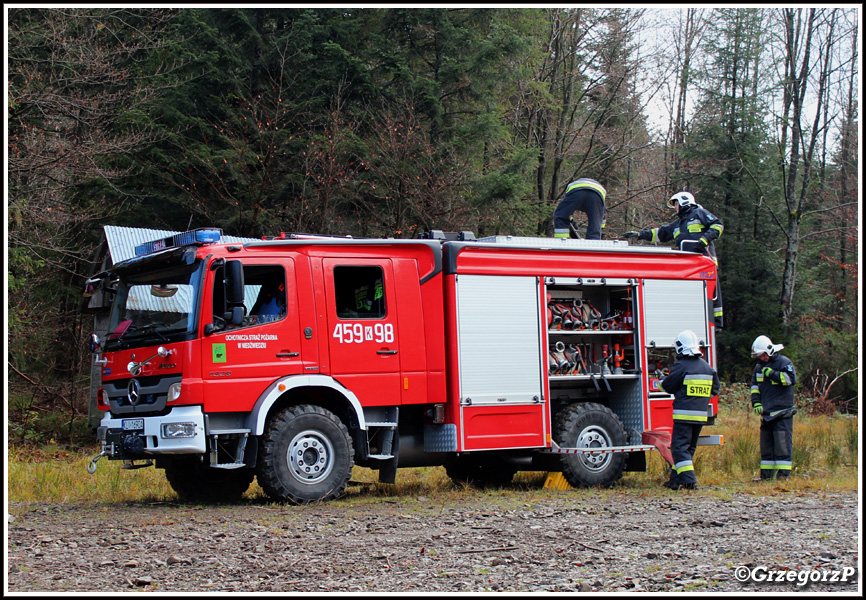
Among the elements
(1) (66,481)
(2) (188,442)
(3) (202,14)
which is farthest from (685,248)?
(3) (202,14)

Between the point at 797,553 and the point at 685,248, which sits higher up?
the point at 685,248

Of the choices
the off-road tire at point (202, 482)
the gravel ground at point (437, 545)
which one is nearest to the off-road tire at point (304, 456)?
the gravel ground at point (437, 545)

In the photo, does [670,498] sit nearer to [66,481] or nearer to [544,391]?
[544,391]

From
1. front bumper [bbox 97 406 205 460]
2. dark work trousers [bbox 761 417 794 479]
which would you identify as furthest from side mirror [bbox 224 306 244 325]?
dark work trousers [bbox 761 417 794 479]

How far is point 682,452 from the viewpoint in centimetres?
1027

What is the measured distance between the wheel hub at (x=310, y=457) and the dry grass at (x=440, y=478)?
0.58m

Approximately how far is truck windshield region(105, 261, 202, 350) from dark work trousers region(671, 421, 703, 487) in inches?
222

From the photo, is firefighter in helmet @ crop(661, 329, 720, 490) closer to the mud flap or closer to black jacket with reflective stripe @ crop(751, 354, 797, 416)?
the mud flap

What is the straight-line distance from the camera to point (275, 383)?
→ 8.77 metres

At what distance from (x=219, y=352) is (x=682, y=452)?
5.43m

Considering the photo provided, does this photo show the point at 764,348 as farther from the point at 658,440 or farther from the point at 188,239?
the point at 188,239

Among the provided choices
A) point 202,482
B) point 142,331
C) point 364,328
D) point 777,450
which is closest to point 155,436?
point 142,331

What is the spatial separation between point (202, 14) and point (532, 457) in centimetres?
1354

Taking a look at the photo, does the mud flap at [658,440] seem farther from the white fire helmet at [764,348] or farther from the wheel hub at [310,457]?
the wheel hub at [310,457]
